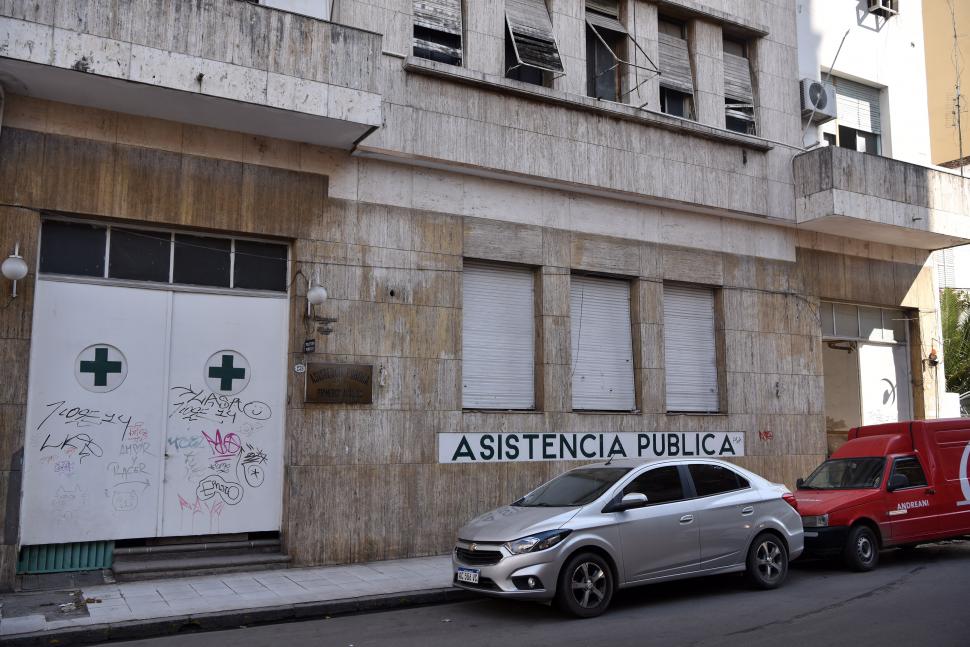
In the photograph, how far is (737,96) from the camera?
55.4 feet

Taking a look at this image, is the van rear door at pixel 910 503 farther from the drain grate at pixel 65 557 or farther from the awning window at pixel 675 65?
the drain grate at pixel 65 557

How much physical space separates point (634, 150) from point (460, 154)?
11.7 ft

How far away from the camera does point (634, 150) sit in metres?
14.9

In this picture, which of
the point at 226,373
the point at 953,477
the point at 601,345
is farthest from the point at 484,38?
the point at 953,477

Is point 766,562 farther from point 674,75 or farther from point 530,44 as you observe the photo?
point 674,75

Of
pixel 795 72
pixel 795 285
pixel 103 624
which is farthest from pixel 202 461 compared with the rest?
pixel 795 72

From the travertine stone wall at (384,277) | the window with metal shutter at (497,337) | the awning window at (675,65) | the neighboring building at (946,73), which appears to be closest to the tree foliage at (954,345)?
the neighboring building at (946,73)

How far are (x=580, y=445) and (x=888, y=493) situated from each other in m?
4.65

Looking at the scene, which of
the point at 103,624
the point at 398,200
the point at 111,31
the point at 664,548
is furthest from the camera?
the point at 398,200

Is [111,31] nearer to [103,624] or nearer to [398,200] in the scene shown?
[398,200]

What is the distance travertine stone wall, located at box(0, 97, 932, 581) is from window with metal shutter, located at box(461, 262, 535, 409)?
0.93 ft

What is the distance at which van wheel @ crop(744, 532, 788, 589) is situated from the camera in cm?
990

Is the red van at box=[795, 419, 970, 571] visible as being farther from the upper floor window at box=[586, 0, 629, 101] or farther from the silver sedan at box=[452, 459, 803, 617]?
the upper floor window at box=[586, 0, 629, 101]

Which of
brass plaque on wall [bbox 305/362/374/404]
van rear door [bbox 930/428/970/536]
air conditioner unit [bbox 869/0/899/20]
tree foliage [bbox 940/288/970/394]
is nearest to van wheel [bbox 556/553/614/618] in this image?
brass plaque on wall [bbox 305/362/374/404]
